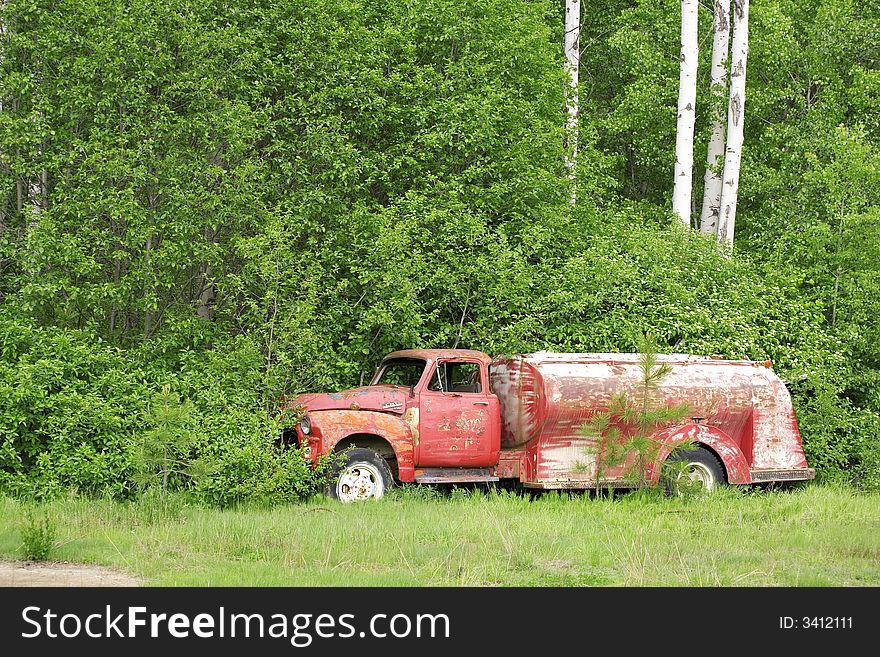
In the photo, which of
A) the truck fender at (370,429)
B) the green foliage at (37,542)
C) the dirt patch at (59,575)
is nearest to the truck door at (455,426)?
the truck fender at (370,429)

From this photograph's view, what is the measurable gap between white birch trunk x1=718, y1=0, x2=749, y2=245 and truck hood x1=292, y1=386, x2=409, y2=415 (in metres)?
11.9

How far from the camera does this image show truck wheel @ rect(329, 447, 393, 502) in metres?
13.2

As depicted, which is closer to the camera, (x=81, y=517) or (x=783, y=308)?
(x=81, y=517)

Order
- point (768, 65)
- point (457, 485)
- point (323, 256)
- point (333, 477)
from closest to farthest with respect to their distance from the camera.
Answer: point (333, 477) → point (457, 485) → point (323, 256) → point (768, 65)

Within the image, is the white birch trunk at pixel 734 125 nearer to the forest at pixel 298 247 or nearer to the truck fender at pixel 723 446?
the forest at pixel 298 247

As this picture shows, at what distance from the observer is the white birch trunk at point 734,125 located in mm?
23062

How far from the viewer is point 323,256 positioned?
16.5 meters

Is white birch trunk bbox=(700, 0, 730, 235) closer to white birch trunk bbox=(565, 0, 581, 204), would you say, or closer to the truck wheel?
white birch trunk bbox=(565, 0, 581, 204)

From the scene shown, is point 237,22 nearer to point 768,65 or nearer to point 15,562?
point 15,562

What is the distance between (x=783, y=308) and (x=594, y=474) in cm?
596

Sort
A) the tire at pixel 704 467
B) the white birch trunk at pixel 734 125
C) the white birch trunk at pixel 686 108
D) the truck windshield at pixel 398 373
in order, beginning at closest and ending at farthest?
the tire at pixel 704 467 < the truck windshield at pixel 398 373 < the white birch trunk at pixel 686 108 < the white birch trunk at pixel 734 125

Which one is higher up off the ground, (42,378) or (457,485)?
(42,378)

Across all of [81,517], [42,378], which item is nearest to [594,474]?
[81,517]

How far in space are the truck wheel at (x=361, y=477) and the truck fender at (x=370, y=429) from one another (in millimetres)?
228
